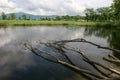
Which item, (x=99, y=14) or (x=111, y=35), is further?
(x=99, y=14)

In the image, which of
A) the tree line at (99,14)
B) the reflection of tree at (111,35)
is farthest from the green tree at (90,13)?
the reflection of tree at (111,35)

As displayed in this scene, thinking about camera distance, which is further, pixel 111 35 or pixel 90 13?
pixel 90 13

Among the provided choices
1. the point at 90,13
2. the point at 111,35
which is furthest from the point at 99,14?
the point at 111,35

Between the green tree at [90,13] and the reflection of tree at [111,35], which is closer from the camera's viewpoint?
the reflection of tree at [111,35]

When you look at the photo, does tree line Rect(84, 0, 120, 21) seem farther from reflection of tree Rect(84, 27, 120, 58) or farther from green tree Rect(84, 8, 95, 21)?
reflection of tree Rect(84, 27, 120, 58)

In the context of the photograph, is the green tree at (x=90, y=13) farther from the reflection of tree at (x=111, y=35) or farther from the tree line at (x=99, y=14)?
the reflection of tree at (x=111, y=35)

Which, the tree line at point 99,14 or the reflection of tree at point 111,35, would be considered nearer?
the reflection of tree at point 111,35

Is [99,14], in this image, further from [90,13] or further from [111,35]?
[111,35]

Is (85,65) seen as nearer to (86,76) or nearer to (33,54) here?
(86,76)

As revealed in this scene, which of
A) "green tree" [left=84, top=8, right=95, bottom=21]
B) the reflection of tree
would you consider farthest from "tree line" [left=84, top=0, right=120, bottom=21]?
the reflection of tree

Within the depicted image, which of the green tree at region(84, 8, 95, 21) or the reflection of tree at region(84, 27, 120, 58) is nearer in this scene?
the reflection of tree at region(84, 27, 120, 58)

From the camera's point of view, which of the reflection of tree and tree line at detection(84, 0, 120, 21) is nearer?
the reflection of tree

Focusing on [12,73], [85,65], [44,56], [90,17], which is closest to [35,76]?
[12,73]

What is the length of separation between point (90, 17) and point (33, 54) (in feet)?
329
